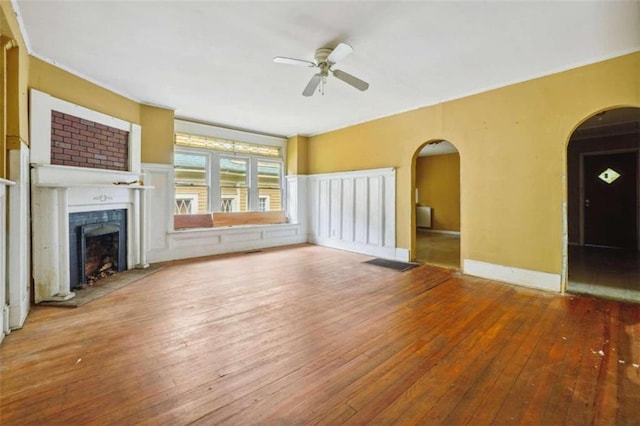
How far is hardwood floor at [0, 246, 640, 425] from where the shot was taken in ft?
4.99

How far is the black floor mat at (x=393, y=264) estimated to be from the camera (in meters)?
4.55

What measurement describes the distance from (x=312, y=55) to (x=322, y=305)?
2681 millimetres

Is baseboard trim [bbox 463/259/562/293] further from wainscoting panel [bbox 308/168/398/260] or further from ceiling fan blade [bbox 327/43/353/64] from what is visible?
ceiling fan blade [bbox 327/43/353/64]

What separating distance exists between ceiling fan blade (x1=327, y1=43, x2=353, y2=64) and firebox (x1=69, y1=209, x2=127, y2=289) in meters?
3.58

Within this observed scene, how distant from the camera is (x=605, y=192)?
238 inches

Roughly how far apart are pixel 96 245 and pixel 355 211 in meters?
4.39

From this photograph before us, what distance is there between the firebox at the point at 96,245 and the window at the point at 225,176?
1.40 meters

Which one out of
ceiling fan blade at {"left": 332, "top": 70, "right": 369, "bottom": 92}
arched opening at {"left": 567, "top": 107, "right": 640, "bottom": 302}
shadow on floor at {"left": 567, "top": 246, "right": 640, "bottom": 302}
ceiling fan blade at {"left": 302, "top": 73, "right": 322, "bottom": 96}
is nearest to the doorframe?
arched opening at {"left": 567, "top": 107, "right": 640, "bottom": 302}

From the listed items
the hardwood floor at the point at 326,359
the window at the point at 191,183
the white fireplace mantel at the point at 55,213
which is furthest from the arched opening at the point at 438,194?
the white fireplace mantel at the point at 55,213

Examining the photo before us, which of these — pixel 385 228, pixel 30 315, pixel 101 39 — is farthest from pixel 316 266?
pixel 101 39

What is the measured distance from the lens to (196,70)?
3.43 metres

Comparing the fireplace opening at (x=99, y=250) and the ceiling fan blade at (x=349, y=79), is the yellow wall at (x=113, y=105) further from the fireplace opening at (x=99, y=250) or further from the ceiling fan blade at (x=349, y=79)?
the ceiling fan blade at (x=349, y=79)

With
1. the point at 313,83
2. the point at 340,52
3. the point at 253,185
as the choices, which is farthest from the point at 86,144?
the point at 340,52

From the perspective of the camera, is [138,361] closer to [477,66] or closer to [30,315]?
[30,315]
